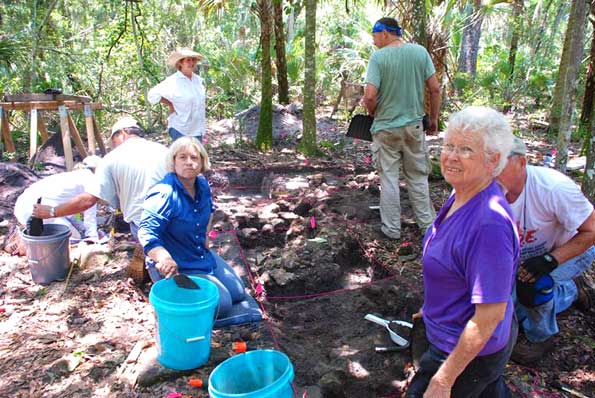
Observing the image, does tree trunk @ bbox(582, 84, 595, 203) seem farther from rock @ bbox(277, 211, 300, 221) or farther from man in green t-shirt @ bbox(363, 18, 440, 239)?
rock @ bbox(277, 211, 300, 221)

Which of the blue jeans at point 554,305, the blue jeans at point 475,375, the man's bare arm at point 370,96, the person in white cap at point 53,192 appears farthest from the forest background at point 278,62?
the person in white cap at point 53,192

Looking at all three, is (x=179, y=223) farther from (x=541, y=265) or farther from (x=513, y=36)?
(x=513, y=36)

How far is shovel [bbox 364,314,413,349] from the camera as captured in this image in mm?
3074

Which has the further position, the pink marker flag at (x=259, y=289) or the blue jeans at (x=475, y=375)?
the pink marker flag at (x=259, y=289)

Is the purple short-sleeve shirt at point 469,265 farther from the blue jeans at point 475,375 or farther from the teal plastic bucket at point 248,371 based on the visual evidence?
the teal plastic bucket at point 248,371

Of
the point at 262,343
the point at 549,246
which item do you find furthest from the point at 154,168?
the point at 549,246

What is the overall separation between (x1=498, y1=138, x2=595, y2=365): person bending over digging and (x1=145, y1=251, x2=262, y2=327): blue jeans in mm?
1820

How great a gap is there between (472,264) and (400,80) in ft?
10.9

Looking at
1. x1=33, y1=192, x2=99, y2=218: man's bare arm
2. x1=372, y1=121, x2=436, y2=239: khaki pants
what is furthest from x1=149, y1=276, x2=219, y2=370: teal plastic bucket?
x1=372, y1=121, x2=436, y2=239: khaki pants

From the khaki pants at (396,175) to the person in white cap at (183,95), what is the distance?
2472 mm

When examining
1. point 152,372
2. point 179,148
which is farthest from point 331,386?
point 179,148

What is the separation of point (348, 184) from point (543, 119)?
27.1ft

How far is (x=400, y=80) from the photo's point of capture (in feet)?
15.0

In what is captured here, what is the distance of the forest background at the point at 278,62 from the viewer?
7.94m
